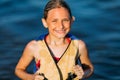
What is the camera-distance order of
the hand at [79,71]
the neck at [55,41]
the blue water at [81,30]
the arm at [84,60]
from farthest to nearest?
the blue water at [81,30]
the arm at [84,60]
the neck at [55,41]
the hand at [79,71]

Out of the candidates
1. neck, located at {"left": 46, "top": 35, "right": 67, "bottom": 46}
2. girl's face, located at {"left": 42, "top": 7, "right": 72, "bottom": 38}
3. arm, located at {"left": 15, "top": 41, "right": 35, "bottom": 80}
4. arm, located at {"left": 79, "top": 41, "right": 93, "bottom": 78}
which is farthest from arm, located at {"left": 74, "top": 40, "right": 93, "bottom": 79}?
arm, located at {"left": 15, "top": 41, "right": 35, "bottom": 80}

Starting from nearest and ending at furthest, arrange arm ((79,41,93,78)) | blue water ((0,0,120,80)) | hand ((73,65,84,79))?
1. hand ((73,65,84,79))
2. arm ((79,41,93,78))
3. blue water ((0,0,120,80))

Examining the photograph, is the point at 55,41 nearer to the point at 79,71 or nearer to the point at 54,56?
the point at 54,56

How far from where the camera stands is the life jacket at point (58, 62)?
4.94 meters

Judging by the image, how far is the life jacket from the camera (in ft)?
16.2

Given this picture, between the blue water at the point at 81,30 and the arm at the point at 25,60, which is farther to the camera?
the blue water at the point at 81,30

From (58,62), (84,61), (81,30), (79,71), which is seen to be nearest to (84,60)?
(84,61)

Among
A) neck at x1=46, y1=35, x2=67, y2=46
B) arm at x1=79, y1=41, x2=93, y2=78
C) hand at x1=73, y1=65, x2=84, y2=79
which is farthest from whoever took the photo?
arm at x1=79, y1=41, x2=93, y2=78

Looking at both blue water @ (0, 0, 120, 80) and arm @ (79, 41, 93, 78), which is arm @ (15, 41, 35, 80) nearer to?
arm @ (79, 41, 93, 78)

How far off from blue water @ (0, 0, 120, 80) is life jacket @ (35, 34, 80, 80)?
67.8 inches

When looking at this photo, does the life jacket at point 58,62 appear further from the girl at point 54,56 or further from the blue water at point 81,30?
the blue water at point 81,30

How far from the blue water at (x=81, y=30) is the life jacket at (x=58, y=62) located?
1722mm

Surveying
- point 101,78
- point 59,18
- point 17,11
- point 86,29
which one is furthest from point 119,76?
point 17,11

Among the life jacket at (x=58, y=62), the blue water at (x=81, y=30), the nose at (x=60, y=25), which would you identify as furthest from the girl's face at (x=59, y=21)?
the blue water at (x=81, y=30)
